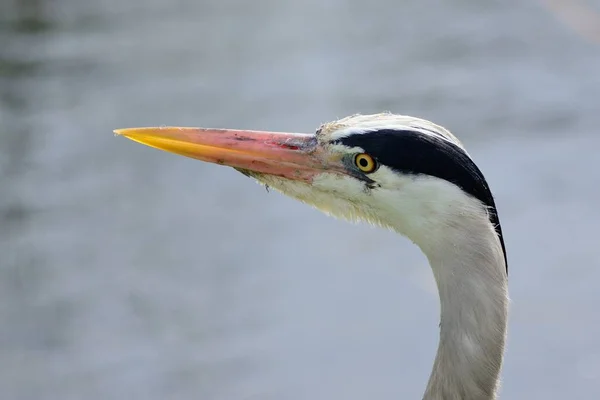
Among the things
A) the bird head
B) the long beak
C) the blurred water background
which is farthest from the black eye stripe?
the blurred water background

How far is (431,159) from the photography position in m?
2.92

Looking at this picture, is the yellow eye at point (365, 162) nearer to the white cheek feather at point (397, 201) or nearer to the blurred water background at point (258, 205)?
the white cheek feather at point (397, 201)

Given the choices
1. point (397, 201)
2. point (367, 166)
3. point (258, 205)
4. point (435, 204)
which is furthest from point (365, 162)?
point (258, 205)

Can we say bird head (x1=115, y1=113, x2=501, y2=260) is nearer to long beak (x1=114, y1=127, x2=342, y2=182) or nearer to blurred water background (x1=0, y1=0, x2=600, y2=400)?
long beak (x1=114, y1=127, x2=342, y2=182)

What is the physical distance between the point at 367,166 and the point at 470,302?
0.46 m

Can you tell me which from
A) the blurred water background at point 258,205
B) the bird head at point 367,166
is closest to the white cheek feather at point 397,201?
the bird head at point 367,166

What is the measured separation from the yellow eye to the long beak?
0.30 ft

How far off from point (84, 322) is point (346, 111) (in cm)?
247

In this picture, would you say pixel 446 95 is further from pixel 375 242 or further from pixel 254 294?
pixel 254 294

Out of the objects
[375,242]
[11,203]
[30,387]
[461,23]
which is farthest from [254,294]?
[461,23]

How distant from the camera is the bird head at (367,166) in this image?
293 centimetres

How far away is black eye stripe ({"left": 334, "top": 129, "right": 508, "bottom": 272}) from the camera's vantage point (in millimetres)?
2904

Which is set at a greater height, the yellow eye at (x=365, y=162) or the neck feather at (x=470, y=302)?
the yellow eye at (x=365, y=162)

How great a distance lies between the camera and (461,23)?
28.1 ft
